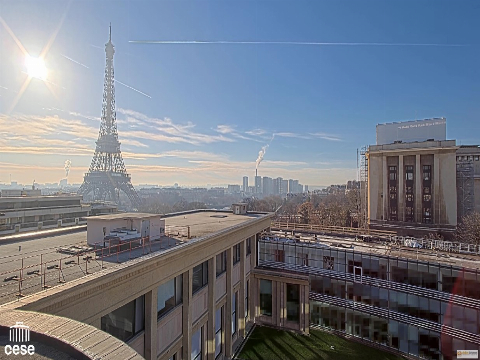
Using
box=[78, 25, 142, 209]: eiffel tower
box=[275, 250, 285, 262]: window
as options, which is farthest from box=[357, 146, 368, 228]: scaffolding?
box=[78, 25, 142, 209]: eiffel tower

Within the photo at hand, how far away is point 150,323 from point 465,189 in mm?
55273

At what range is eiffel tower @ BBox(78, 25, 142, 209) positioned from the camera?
8519cm

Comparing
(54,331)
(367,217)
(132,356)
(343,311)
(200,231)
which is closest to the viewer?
(132,356)

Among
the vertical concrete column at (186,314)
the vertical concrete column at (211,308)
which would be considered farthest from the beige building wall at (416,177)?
the vertical concrete column at (186,314)

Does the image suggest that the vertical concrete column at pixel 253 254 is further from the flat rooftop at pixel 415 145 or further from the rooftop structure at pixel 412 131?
the rooftop structure at pixel 412 131

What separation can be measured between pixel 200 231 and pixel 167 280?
588cm

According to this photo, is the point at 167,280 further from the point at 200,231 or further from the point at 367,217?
the point at 367,217

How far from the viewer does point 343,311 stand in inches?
931

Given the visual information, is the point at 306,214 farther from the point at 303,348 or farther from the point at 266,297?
the point at 303,348

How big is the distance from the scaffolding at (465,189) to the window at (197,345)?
49.7 meters

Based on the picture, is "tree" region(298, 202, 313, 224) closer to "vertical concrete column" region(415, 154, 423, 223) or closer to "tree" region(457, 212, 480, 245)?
"vertical concrete column" region(415, 154, 423, 223)

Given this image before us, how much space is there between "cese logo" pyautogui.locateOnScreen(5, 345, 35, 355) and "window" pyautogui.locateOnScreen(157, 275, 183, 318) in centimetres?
769

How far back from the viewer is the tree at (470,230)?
38438 millimetres

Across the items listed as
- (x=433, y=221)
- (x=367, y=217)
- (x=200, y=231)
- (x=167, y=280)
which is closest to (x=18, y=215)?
(x=200, y=231)
